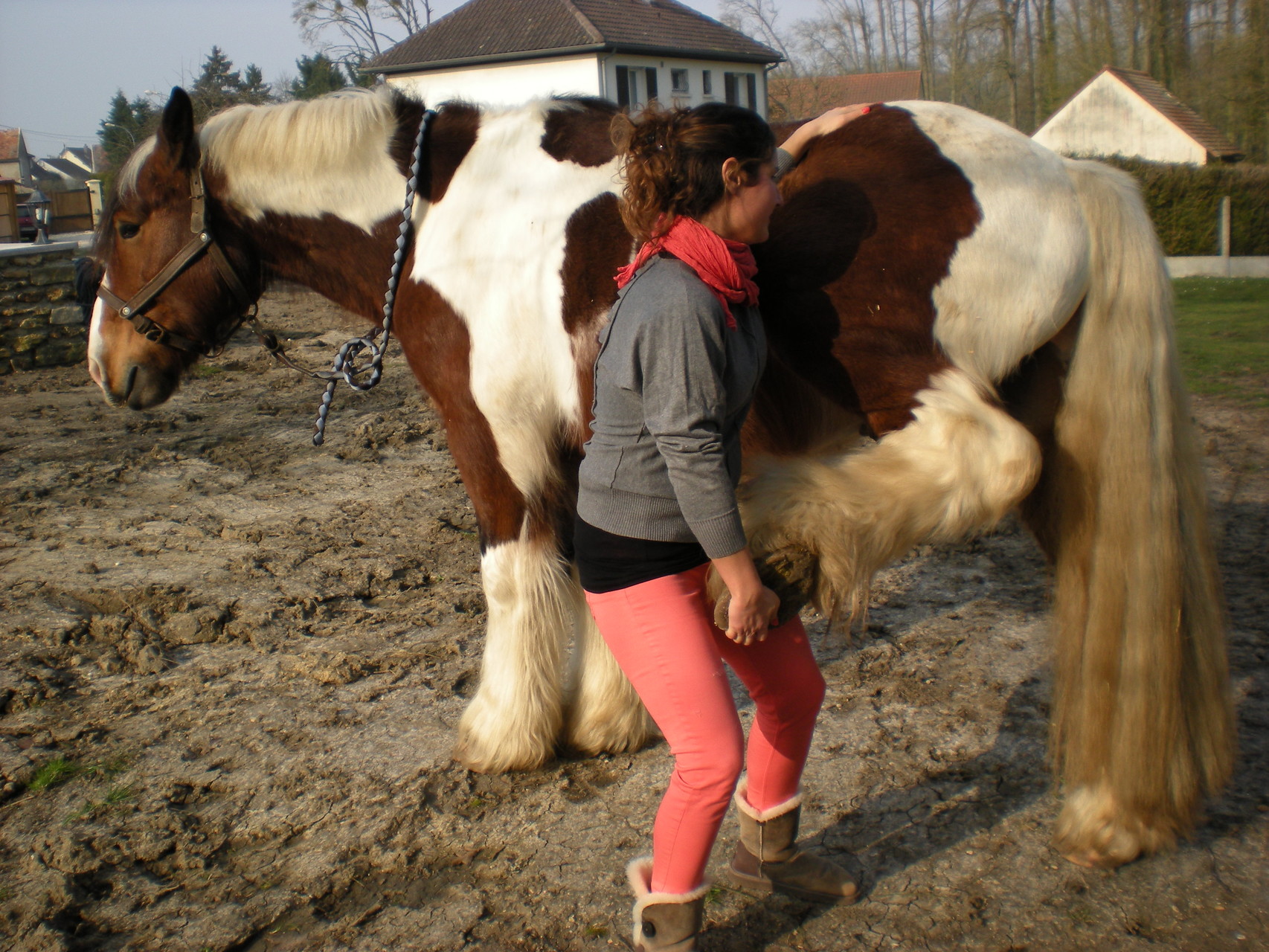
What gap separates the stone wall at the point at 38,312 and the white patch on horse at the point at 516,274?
8.49m

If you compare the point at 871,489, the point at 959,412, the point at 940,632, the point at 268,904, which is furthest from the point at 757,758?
the point at 940,632

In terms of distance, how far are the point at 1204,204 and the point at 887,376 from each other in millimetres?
16894

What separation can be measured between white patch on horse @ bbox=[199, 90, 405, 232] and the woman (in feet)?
4.09

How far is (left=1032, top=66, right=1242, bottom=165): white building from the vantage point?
25719 millimetres

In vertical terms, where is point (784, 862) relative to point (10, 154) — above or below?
below

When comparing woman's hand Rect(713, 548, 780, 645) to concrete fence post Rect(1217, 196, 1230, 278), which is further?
concrete fence post Rect(1217, 196, 1230, 278)

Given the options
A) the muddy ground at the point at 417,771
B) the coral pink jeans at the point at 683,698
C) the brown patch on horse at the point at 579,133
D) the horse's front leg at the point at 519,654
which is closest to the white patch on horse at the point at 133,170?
the muddy ground at the point at 417,771

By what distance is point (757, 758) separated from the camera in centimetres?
218

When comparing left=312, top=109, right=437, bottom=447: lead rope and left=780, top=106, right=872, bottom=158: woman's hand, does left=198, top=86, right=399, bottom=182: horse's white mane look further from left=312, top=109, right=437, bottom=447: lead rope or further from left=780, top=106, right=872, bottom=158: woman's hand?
left=780, top=106, right=872, bottom=158: woman's hand

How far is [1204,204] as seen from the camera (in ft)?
52.4

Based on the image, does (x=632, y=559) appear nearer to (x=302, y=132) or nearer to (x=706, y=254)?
(x=706, y=254)

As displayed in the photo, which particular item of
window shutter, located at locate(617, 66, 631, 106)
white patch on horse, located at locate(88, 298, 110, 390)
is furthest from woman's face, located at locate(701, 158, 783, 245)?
window shutter, located at locate(617, 66, 631, 106)

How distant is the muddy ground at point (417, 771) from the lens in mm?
2215

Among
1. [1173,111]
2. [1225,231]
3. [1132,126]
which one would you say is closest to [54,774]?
[1225,231]
